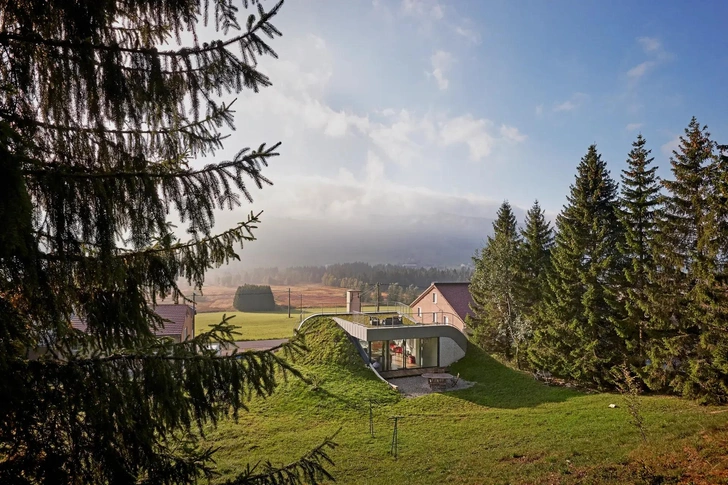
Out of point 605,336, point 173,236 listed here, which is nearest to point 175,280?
point 173,236

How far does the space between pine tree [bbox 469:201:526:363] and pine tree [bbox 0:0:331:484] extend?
2168cm

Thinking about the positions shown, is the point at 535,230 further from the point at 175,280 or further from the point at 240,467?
the point at 175,280

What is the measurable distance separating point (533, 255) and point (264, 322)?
29609 millimetres

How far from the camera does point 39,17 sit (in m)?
2.97

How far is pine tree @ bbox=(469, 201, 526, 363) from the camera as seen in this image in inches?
925

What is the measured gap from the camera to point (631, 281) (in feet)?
55.8

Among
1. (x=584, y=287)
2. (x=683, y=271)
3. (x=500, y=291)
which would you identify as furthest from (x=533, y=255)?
(x=683, y=271)

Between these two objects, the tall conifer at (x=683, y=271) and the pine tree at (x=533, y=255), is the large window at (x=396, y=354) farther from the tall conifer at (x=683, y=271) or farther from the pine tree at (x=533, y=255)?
the tall conifer at (x=683, y=271)

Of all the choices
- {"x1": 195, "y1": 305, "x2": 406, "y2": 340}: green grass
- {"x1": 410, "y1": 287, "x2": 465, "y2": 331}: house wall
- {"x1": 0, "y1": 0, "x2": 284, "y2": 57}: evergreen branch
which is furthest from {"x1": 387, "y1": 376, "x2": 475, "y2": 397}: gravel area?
{"x1": 0, "y1": 0, "x2": 284, "y2": 57}: evergreen branch

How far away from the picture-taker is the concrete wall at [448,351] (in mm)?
22766

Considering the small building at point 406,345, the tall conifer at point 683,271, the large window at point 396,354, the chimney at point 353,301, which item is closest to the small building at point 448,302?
the chimney at point 353,301

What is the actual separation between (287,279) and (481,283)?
59045mm

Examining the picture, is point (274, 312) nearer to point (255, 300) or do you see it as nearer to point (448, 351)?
point (255, 300)

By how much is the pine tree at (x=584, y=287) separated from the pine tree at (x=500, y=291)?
249cm
